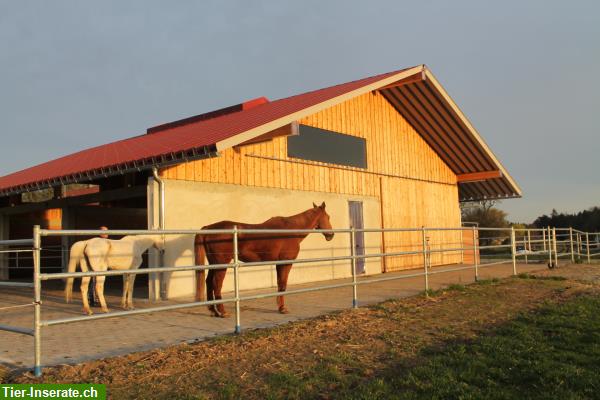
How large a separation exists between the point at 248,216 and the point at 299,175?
7.03 ft

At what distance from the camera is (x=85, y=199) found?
38.4 ft

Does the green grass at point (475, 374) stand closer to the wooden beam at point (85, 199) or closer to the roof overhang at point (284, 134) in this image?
the roof overhang at point (284, 134)

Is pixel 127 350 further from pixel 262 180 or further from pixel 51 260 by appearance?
pixel 51 260

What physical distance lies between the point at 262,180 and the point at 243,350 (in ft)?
22.5

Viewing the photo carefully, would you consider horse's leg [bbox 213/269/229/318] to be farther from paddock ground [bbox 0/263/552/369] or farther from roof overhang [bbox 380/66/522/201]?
roof overhang [bbox 380/66/522/201]

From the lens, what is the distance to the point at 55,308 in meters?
8.55

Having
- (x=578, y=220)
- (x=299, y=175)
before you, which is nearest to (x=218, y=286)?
(x=299, y=175)

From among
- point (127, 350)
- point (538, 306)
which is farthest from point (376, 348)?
point (538, 306)

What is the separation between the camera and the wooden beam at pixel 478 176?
18.1 m

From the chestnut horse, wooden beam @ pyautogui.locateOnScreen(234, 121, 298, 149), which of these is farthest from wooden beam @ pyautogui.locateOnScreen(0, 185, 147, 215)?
the chestnut horse

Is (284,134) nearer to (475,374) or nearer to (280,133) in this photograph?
(280,133)

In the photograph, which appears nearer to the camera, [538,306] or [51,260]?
[538,306]

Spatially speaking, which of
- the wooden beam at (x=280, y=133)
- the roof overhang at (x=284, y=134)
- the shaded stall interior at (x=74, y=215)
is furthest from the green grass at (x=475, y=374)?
the shaded stall interior at (x=74, y=215)

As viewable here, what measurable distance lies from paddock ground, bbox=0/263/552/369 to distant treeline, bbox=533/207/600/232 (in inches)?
1446
